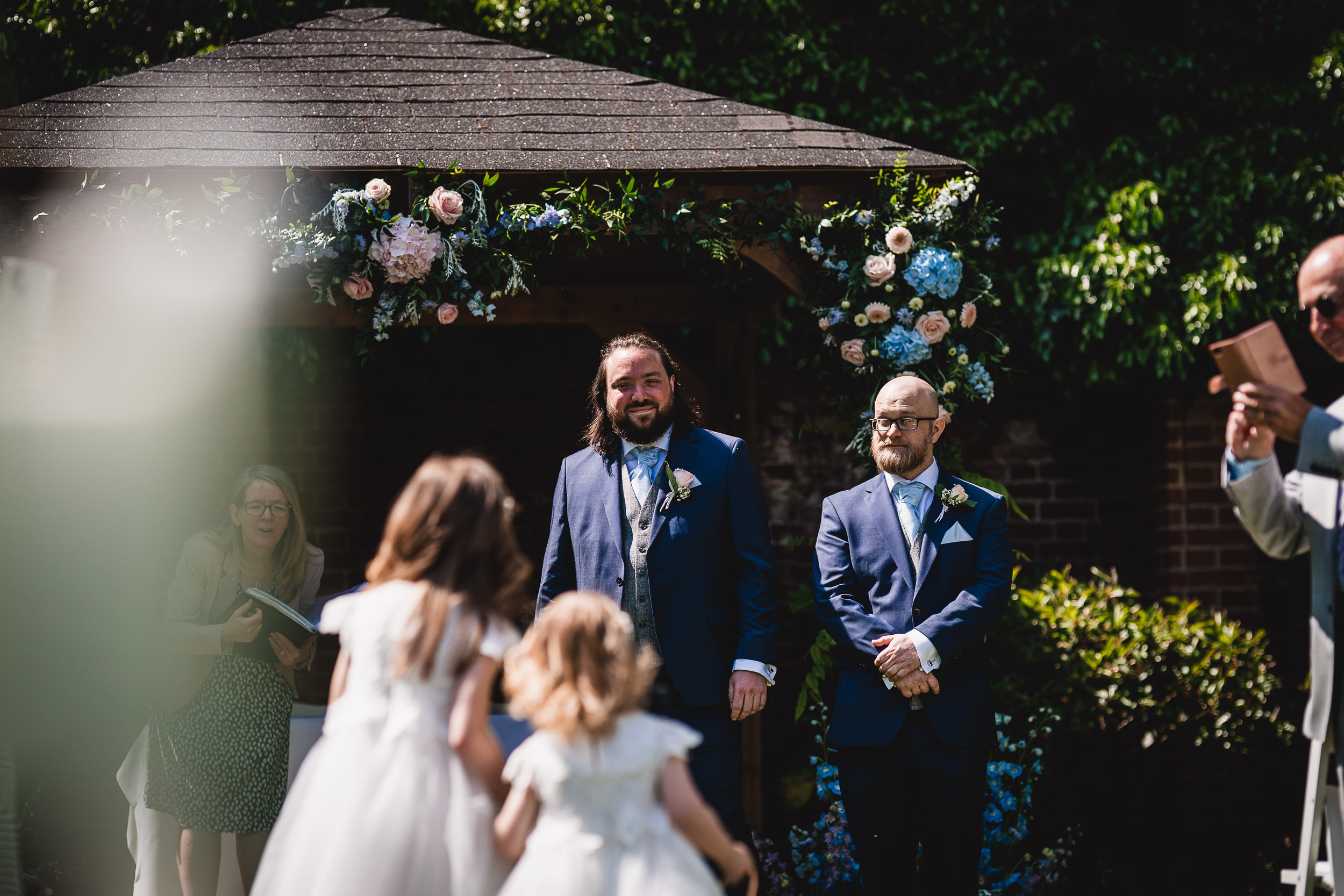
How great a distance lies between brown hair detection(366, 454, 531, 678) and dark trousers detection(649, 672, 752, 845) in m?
1.03

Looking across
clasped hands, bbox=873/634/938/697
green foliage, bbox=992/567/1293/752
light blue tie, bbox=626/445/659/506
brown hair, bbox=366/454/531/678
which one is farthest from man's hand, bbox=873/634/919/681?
green foliage, bbox=992/567/1293/752

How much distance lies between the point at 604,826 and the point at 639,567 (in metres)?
1.27

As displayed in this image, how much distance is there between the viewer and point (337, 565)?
6.29 metres

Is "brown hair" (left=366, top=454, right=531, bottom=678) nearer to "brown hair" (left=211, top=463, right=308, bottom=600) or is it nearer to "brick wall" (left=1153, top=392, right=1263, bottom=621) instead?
"brown hair" (left=211, top=463, right=308, bottom=600)

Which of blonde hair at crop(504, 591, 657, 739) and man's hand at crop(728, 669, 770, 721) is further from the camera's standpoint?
man's hand at crop(728, 669, 770, 721)

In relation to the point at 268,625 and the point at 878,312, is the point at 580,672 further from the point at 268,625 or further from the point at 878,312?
the point at 878,312

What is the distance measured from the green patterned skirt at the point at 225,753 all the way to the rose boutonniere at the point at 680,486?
5.10ft

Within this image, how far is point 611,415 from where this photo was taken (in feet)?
12.0

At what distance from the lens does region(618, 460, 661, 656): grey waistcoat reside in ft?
11.3

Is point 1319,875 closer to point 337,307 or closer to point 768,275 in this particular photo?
point 768,275

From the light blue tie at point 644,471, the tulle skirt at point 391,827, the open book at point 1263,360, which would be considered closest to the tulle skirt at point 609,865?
the tulle skirt at point 391,827

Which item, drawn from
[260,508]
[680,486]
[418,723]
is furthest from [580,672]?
[260,508]

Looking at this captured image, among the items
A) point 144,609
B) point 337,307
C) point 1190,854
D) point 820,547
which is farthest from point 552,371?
point 1190,854

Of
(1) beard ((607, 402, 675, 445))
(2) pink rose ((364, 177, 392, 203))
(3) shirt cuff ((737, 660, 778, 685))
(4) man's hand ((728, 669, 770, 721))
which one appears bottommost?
(4) man's hand ((728, 669, 770, 721))
